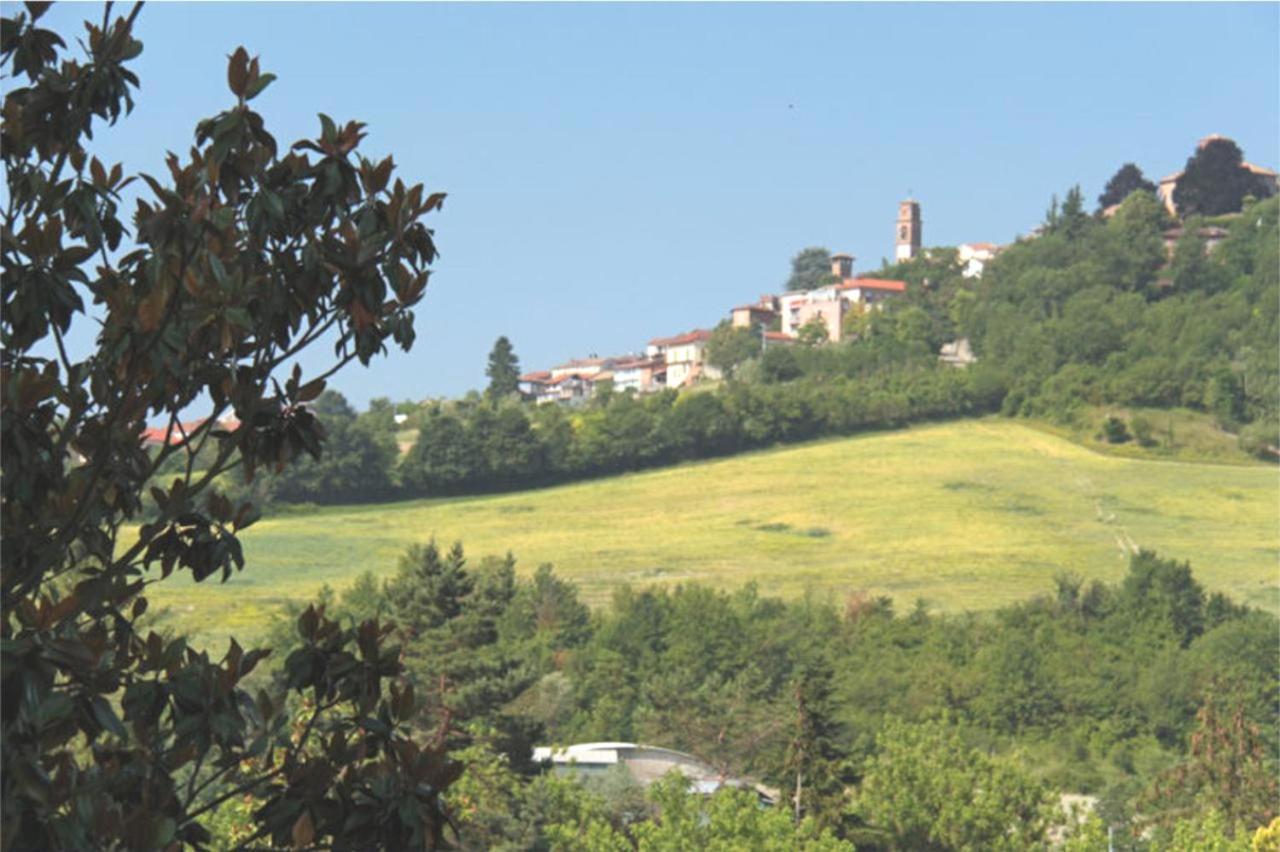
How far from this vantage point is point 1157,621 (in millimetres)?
67688

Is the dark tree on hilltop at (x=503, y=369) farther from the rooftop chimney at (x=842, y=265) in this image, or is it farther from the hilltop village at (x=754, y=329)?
the rooftop chimney at (x=842, y=265)

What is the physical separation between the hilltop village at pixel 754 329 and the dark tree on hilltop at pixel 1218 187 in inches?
518

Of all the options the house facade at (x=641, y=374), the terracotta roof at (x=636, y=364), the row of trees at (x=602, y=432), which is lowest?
the row of trees at (x=602, y=432)

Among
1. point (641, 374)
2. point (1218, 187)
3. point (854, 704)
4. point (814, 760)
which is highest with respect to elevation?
point (1218, 187)

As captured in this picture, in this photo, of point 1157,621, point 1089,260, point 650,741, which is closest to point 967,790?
point 650,741

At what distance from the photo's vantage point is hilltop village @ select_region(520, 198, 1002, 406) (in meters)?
135

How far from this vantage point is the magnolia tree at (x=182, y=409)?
15.3 ft

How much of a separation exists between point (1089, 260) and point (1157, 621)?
61.3 meters

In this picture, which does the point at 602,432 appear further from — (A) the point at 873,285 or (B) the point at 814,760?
(B) the point at 814,760

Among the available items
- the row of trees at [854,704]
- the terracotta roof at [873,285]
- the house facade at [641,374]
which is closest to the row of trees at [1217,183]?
the terracotta roof at [873,285]

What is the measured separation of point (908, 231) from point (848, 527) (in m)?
81.9

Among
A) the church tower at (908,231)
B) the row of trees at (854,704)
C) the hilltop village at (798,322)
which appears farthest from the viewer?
the church tower at (908,231)

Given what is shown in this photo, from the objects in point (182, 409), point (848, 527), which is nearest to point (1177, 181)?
point (848, 527)

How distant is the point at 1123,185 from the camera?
145125mm
